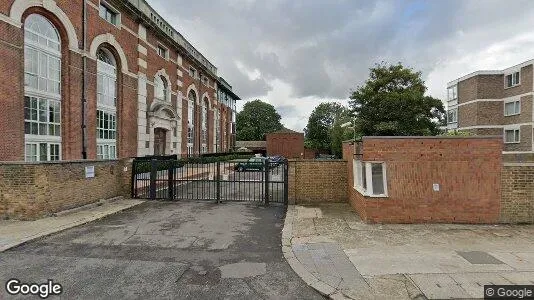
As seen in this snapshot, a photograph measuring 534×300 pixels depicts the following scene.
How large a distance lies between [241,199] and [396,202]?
6762mm

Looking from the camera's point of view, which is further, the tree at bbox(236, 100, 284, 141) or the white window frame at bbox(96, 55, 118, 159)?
the tree at bbox(236, 100, 284, 141)

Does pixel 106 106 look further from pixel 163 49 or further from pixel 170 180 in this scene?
pixel 170 180

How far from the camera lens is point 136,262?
6074mm

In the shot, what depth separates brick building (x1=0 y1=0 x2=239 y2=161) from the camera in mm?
13781

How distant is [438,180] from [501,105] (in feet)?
103

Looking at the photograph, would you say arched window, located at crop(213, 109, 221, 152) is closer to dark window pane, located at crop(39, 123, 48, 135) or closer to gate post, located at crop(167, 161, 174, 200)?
dark window pane, located at crop(39, 123, 48, 135)

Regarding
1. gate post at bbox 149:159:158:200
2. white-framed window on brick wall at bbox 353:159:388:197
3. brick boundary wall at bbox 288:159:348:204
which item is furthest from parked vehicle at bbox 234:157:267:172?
white-framed window on brick wall at bbox 353:159:388:197

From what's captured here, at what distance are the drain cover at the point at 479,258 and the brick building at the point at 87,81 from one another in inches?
655

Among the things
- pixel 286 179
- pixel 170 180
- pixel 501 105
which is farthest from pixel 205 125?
pixel 501 105

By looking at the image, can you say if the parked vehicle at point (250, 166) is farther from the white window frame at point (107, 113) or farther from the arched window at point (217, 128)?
the arched window at point (217, 128)

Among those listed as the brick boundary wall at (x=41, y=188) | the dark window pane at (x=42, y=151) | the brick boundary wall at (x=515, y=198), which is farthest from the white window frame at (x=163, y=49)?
the brick boundary wall at (x=515, y=198)

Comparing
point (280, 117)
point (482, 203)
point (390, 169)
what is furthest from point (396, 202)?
point (280, 117)

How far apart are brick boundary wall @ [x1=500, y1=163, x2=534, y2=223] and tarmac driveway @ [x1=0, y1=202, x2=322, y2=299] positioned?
6446mm

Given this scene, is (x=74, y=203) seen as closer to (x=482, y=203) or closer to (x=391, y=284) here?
(x=391, y=284)
